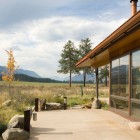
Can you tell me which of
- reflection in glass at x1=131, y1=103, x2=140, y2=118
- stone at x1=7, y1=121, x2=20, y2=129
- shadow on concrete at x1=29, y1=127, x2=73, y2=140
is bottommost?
shadow on concrete at x1=29, y1=127, x2=73, y2=140

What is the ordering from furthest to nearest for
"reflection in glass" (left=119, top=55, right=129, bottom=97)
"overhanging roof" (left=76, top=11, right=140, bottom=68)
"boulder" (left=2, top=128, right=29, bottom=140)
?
"reflection in glass" (left=119, top=55, right=129, bottom=97) → "overhanging roof" (left=76, top=11, right=140, bottom=68) → "boulder" (left=2, top=128, right=29, bottom=140)

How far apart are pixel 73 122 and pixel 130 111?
2603 millimetres

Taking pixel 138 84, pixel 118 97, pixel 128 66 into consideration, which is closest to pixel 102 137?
pixel 138 84

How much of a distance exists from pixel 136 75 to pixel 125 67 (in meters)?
1.60

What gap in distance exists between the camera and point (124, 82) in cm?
1421

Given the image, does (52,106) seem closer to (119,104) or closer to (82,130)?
(119,104)

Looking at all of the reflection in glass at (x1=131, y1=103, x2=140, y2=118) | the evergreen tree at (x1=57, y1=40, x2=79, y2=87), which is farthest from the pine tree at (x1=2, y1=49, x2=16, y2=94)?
the evergreen tree at (x1=57, y1=40, x2=79, y2=87)

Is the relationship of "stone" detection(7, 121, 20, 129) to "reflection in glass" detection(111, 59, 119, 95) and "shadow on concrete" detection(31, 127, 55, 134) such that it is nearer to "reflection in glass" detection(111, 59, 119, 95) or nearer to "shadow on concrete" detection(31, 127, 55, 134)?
"shadow on concrete" detection(31, 127, 55, 134)

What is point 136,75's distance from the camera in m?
12.5

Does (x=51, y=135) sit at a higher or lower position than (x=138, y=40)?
lower

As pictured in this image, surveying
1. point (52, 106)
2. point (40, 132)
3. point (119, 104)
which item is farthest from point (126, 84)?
point (52, 106)

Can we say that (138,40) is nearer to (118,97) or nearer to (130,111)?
(130,111)

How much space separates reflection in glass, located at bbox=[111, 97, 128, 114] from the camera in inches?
552

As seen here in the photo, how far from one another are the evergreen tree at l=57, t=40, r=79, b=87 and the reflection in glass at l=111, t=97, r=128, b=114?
2124 inches
